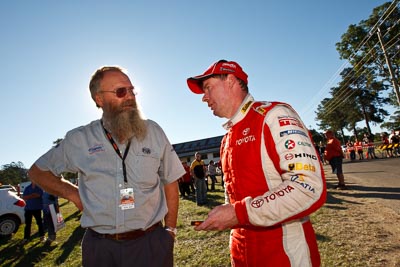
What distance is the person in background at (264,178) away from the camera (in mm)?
1375

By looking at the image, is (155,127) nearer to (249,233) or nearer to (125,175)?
(125,175)

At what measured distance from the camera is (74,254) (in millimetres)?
6836

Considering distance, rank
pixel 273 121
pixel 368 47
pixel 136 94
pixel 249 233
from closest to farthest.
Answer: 1. pixel 273 121
2. pixel 249 233
3. pixel 136 94
4. pixel 368 47

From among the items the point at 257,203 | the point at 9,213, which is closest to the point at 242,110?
the point at 257,203

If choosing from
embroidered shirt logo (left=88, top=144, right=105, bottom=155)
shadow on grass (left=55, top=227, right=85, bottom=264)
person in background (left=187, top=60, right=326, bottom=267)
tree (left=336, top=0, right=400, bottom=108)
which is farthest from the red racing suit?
tree (left=336, top=0, right=400, bottom=108)

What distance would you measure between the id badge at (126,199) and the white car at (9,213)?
419 inches

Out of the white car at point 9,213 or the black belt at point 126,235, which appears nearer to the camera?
the black belt at point 126,235

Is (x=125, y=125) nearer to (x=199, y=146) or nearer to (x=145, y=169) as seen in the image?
(x=145, y=169)

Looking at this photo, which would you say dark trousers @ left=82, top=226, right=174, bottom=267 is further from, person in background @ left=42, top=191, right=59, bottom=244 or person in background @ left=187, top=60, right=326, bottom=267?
person in background @ left=42, top=191, right=59, bottom=244

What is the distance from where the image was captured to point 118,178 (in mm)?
2213

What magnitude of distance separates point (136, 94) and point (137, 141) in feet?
1.99

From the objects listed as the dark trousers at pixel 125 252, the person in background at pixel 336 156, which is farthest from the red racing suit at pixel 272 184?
the person in background at pixel 336 156

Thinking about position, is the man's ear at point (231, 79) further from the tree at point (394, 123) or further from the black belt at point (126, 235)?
the tree at point (394, 123)

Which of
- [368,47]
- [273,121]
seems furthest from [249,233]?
[368,47]
